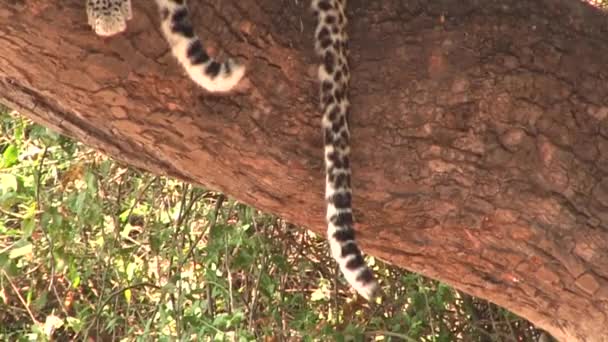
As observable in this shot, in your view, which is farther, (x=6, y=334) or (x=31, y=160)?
(x=6, y=334)

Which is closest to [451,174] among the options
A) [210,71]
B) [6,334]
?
[210,71]

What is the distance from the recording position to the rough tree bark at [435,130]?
2701mm

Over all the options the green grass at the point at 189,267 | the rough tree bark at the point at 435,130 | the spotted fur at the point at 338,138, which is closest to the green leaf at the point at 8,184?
the green grass at the point at 189,267

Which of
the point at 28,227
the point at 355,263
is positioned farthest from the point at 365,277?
the point at 28,227

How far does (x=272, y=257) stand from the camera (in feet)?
14.4

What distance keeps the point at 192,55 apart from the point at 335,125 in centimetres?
44

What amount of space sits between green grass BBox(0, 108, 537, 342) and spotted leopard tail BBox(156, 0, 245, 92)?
5.55ft

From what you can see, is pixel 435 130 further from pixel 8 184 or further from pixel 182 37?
pixel 8 184

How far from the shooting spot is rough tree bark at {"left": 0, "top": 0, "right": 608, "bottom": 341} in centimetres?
270

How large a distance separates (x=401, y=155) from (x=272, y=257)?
5.48ft

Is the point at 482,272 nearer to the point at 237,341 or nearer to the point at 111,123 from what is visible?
the point at 111,123

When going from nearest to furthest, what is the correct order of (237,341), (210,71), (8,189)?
(210,71)
(237,341)
(8,189)

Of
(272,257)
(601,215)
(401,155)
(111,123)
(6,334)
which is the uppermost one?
(111,123)

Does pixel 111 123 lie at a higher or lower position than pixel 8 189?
higher
